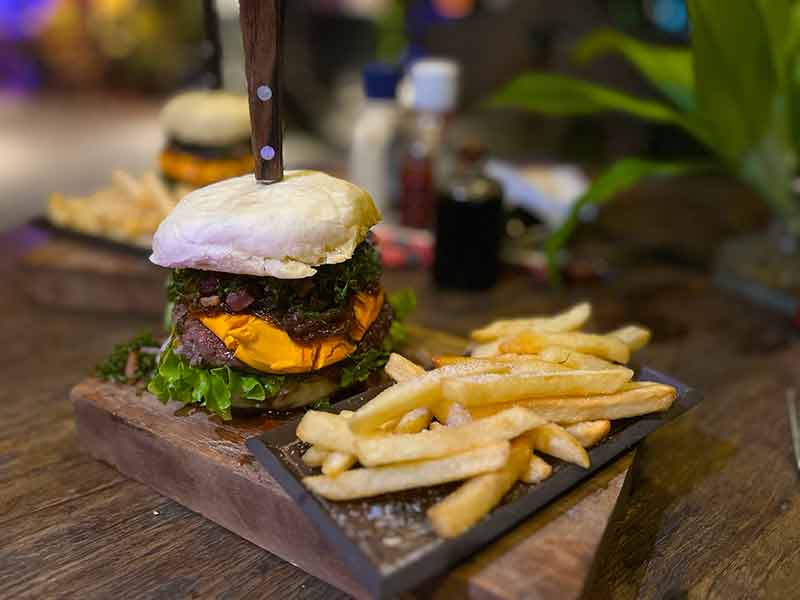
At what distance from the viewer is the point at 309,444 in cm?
176

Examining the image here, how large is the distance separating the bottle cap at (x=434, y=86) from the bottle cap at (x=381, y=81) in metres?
0.18

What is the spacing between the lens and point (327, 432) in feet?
5.26

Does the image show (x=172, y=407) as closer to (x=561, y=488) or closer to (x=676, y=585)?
(x=561, y=488)

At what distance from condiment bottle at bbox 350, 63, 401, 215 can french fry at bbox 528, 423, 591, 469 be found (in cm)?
251

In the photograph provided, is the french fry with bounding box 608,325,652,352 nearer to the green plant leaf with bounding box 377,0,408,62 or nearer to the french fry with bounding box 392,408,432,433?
the french fry with bounding box 392,408,432,433

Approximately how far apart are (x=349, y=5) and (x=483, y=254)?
641cm

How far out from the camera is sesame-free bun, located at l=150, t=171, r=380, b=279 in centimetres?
179

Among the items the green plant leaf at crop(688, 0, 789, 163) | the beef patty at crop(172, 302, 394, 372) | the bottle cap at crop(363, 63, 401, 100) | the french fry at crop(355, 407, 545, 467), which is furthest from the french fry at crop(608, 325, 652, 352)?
the bottle cap at crop(363, 63, 401, 100)

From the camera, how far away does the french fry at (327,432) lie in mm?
1580

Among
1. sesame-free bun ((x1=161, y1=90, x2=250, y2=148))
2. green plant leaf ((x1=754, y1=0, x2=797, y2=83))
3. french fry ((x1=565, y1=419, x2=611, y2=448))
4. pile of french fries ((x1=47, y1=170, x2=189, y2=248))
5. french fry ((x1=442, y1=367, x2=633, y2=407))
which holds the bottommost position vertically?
french fry ((x1=565, y1=419, x2=611, y2=448))

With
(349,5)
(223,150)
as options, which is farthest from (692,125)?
(349,5)

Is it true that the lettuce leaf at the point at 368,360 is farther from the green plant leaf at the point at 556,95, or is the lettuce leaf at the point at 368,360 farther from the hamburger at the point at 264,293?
the green plant leaf at the point at 556,95

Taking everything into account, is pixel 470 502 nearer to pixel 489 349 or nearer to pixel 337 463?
pixel 337 463

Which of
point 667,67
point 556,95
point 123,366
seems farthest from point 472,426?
point 667,67
